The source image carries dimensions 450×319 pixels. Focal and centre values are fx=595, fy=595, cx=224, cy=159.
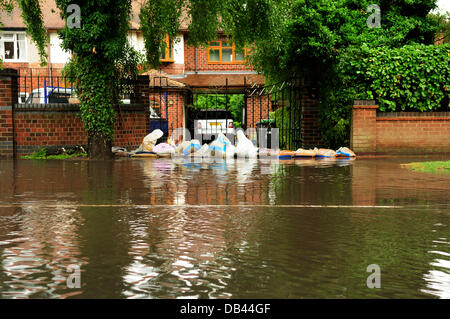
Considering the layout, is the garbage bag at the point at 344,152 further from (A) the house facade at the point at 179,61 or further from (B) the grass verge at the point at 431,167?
(A) the house facade at the point at 179,61

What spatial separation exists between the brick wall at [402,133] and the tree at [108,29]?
4238mm

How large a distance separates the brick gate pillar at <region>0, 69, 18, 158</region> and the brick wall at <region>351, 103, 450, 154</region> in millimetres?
10915

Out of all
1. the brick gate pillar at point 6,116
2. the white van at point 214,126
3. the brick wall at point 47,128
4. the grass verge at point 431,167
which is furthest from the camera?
the white van at point 214,126

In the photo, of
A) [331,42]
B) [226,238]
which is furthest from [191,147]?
[226,238]

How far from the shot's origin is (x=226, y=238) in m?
5.59

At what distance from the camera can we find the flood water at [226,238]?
13.0 feet

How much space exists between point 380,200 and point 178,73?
34446 mm

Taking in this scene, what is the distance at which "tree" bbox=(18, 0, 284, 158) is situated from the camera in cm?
1658

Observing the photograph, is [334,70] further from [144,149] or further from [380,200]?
[380,200]

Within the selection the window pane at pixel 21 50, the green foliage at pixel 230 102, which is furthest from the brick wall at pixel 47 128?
the green foliage at pixel 230 102

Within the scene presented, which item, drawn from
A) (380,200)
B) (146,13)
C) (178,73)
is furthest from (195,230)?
(178,73)

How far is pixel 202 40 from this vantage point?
19250mm

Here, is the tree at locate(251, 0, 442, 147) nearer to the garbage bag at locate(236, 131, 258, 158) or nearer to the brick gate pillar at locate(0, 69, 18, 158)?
the garbage bag at locate(236, 131, 258, 158)

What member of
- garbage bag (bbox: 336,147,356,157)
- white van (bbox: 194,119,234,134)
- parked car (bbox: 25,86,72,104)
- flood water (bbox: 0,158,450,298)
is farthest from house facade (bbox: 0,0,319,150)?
flood water (bbox: 0,158,450,298)
